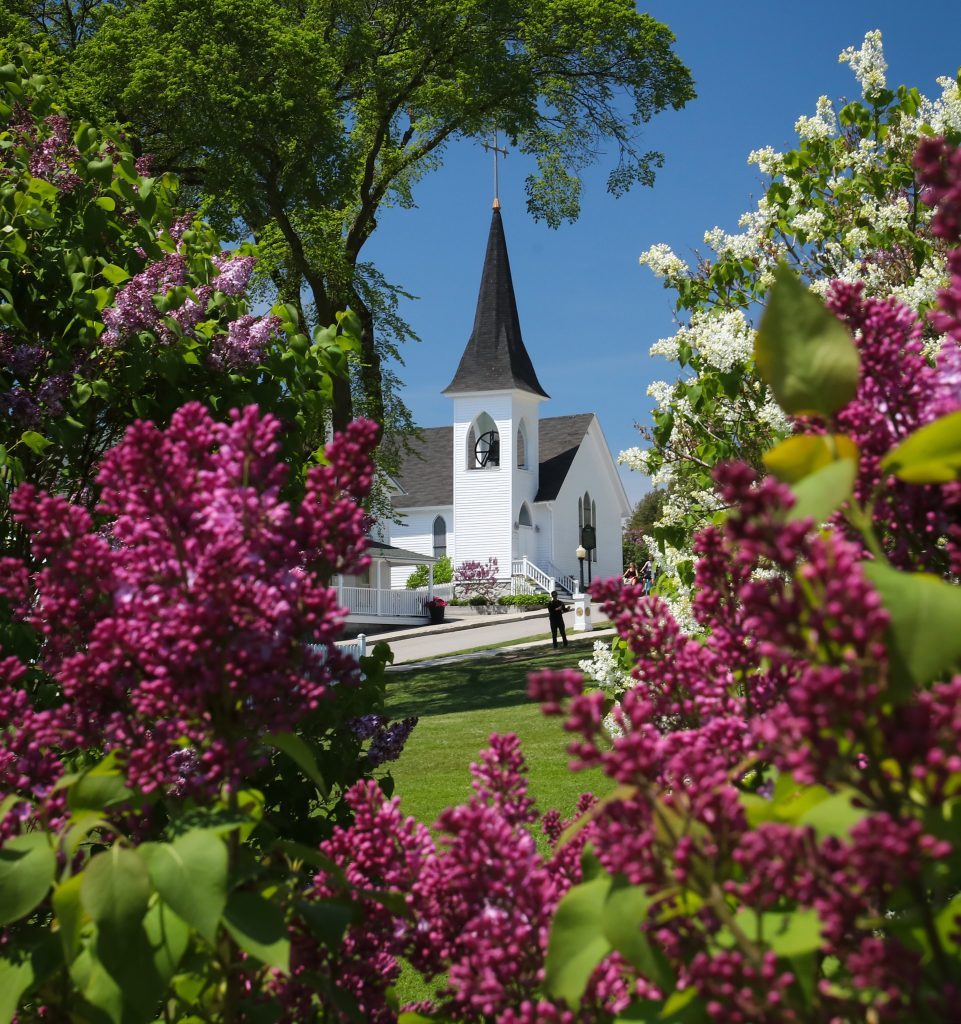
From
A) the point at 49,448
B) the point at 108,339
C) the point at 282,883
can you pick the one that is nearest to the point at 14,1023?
the point at 282,883

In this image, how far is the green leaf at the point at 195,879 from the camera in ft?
4.10

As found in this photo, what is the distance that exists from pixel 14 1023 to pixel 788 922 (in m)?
1.46

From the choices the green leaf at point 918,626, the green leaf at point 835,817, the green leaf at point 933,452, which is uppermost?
the green leaf at point 933,452

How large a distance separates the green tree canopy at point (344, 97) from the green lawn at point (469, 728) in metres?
6.45

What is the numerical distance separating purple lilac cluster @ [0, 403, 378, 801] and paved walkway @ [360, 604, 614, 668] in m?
28.6

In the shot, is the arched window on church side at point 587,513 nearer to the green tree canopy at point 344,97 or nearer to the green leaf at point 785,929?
the green tree canopy at point 344,97

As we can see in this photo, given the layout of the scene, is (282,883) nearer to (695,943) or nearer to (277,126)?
(695,943)

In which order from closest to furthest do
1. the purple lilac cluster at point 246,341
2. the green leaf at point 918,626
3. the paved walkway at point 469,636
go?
1. the green leaf at point 918,626
2. the purple lilac cluster at point 246,341
3. the paved walkway at point 469,636

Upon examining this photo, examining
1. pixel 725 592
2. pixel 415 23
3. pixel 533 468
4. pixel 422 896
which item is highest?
pixel 415 23

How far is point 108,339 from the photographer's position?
13.8 ft

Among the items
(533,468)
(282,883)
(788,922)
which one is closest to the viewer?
(788,922)

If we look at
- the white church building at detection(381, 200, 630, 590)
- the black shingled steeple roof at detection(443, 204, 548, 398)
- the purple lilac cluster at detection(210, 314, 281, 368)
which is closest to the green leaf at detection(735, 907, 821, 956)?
the purple lilac cluster at detection(210, 314, 281, 368)

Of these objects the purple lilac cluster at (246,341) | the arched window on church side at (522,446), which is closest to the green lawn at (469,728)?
the purple lilac cluster at (246,341)

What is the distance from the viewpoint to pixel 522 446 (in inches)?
2569
